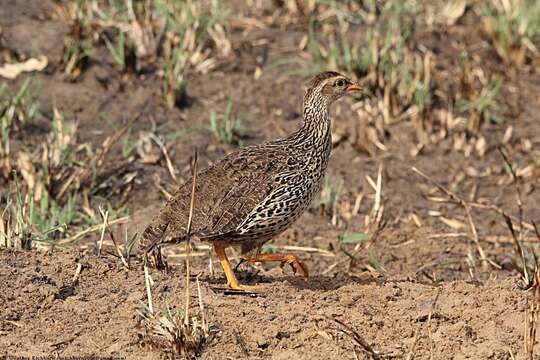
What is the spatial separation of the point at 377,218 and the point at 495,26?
3683 mm

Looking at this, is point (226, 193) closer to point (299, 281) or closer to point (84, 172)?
point (299, 281)

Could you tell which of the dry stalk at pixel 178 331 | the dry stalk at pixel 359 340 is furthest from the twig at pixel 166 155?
the dry stalk at pixel 359 340

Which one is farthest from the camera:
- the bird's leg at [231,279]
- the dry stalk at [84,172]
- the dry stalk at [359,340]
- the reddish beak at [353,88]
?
the dry stalk at [84,172]

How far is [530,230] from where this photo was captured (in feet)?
25.4

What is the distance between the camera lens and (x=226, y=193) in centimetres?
599

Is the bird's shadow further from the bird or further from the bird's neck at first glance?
the bird's neck

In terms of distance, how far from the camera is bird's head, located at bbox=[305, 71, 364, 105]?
6824 mm

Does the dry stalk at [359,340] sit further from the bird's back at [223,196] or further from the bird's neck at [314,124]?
the bird's neck at [314,124]

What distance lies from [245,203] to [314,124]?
96 cm

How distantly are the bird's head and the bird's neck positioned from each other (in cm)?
2

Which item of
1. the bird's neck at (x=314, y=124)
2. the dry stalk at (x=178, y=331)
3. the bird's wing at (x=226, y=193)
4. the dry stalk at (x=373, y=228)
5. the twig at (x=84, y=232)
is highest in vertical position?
the bird's neck at (x=314, y=124)

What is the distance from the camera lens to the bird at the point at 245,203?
5.84 metres

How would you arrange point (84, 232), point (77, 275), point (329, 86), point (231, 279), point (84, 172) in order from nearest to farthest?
point (77, 275), point (231, 279), point (84, 232), point (329, 86), point (84, 172)

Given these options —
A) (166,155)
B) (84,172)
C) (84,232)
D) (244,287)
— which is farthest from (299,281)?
(84,172)
